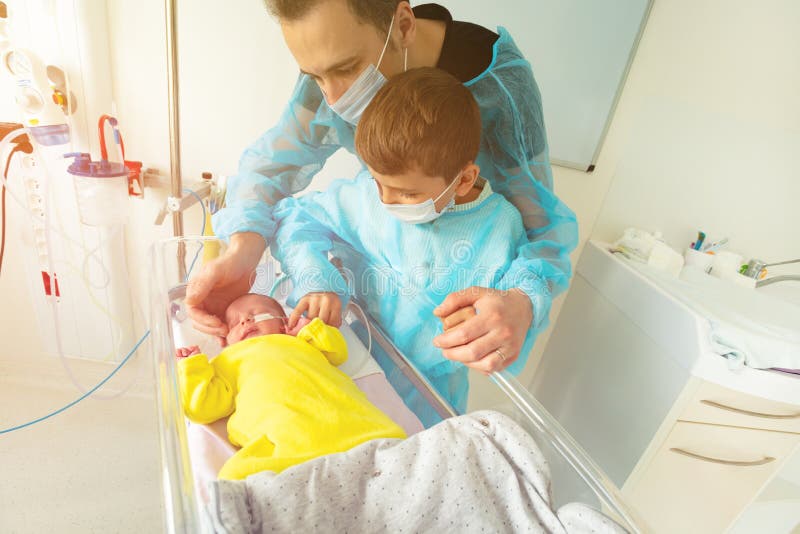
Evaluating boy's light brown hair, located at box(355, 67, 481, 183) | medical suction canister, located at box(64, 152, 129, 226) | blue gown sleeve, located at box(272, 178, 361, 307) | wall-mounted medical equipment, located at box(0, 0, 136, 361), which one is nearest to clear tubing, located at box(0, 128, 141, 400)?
wall-mounted medical equipment, located at box(0, 0, 136, 361)

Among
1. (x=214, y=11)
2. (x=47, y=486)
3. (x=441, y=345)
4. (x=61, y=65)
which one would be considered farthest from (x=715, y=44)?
(x=47, y=486)

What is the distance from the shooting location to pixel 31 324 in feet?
5.30

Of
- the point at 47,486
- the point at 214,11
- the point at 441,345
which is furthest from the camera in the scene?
the point at 47,486

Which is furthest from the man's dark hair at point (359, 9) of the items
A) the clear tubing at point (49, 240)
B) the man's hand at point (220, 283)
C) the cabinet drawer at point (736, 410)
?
the cabinet drawer at point (736, 410)

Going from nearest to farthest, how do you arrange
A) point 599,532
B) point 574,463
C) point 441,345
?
point 599,532, point 574,463, point 441,345

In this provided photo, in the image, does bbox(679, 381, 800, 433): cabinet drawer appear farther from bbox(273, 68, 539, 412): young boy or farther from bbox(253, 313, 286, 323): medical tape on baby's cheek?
bbox(253, 313, 286, 323): medical tape on baby's cheek

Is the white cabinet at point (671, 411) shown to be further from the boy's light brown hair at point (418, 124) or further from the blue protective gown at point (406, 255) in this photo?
the boy's light brown hair at point (418, 124)

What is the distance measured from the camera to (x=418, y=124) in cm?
77

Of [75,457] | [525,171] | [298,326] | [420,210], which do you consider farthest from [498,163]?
[75,457]

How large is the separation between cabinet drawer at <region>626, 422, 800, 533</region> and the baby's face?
1.25 meters

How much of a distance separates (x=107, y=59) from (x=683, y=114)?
6.62 ft

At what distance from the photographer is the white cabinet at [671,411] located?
1.20 m

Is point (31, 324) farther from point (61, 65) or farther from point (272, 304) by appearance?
point (272, 304)

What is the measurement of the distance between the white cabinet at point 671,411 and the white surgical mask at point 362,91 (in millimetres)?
1114
